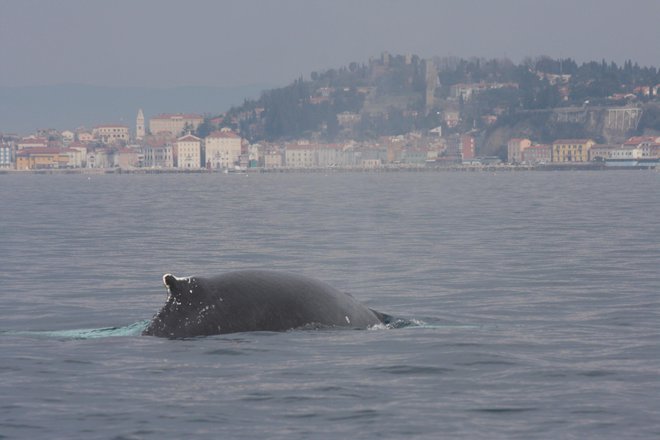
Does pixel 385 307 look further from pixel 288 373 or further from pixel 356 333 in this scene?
pixel 288 373

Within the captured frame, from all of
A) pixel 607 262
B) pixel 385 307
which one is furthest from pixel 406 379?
pixel 607 262

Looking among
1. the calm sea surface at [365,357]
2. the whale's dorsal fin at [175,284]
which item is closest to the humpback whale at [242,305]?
the whale's dorsal fin at [175,284]

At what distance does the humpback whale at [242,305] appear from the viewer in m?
12.8

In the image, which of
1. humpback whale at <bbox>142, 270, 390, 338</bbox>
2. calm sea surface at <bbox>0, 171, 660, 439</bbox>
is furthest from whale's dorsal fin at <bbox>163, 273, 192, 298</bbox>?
calm sea surface at <bbox>0, 171, 660, 439</bbox>

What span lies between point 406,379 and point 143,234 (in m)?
27.6

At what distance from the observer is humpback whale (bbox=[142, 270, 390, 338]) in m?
12.8

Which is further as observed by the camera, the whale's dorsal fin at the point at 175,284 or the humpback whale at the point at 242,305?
the humpback whale at the point at 242,305

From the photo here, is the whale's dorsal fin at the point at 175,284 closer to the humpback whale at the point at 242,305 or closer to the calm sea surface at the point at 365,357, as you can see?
the humpback whale at the point at 242,305

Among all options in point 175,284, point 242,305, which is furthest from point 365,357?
point 175,284

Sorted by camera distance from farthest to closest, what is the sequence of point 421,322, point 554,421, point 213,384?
point 421,322 → point 213,384 → point 554,421

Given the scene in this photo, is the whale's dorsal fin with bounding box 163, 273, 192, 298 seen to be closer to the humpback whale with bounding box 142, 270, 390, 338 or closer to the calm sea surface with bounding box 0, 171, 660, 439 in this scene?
the humpback whale with bounding box 142, 270, 390, 338

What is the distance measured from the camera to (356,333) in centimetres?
1387

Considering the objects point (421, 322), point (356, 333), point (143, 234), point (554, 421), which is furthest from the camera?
point (143, 234)

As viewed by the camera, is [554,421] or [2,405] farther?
[2,405]
